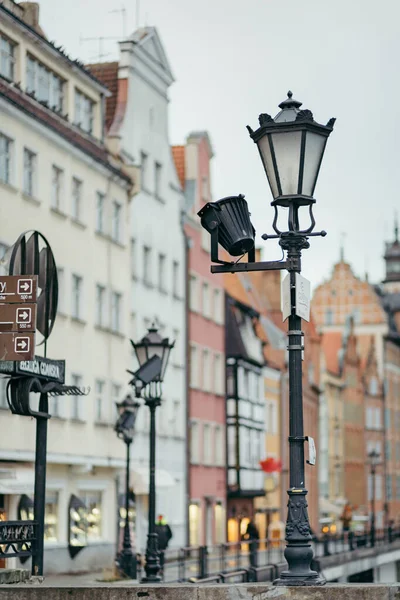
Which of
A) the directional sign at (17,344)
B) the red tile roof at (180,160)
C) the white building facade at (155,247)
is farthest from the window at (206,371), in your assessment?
the directional sign at (17,344)

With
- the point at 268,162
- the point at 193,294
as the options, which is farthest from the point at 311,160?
the point at 193,294

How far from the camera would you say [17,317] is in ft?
65.7

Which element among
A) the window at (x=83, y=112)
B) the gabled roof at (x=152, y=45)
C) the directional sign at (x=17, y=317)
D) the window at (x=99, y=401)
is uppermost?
the gabled roof at (x=152, y=45)

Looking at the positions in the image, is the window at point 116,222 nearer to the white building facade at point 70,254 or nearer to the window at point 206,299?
the white building facade at point 70,254

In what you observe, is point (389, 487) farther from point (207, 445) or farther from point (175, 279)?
point (175, 279)

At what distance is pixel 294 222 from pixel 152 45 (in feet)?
135

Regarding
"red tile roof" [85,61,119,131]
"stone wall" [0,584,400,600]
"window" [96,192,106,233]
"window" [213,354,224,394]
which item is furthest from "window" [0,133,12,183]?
"stone wall" [0,584,400,600]

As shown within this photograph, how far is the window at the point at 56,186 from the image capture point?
42056mm

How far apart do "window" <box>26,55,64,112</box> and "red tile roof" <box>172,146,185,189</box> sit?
16795mm

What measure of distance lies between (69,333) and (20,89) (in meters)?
7.14

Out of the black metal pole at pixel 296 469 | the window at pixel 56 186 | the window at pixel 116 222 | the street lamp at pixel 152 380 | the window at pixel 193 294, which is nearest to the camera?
the black metal pole at pixel 296 469

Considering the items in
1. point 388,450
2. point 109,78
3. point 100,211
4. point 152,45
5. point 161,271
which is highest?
point 152,45

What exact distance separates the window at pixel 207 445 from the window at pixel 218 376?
222cm

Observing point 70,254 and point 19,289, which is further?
point 70,254
